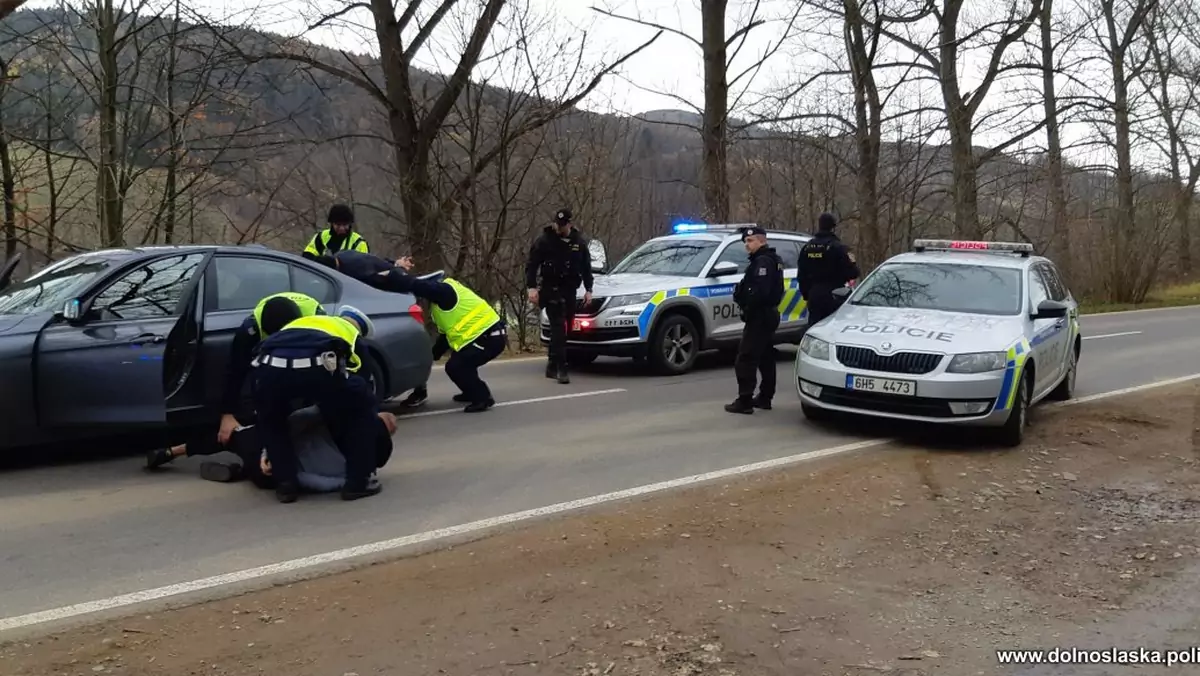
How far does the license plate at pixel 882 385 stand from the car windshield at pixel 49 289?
220 inches

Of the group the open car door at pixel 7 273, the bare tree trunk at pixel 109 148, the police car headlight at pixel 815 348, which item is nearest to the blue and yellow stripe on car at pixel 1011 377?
the police car headlight at pixel 815 348

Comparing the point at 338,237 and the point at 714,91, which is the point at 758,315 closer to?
the point at 338,237

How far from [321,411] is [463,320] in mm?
2984

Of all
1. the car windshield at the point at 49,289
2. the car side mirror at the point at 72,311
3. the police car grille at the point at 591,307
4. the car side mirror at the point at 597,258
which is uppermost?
the car side mirror at the point at 597,258

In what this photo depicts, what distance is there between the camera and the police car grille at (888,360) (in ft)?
25.0

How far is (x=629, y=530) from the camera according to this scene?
5445 millimetres

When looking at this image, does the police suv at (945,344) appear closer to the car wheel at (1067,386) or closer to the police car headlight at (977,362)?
the police car headlight at (977,362)

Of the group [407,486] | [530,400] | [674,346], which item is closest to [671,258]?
[674,346]

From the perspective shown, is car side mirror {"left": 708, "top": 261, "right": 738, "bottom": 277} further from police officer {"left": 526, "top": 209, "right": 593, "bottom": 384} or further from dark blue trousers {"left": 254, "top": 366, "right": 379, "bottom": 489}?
dark blue trousers {"left": 254, "top": 366, "right": 379, "bottom": 489}

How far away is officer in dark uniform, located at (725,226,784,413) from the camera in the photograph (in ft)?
28.7

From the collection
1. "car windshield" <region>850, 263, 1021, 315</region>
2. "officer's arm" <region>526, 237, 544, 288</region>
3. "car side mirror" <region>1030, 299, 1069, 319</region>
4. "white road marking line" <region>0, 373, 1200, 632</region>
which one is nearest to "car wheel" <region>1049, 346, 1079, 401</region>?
"car windshield" <region>850, 263, 1021, 315</region>

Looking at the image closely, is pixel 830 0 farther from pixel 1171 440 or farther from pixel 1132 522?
pixel 1132 522

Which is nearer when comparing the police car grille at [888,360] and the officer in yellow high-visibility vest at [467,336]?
the police car grille at [888,360]

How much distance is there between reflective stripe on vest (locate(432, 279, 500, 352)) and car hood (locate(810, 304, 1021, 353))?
2912mm
